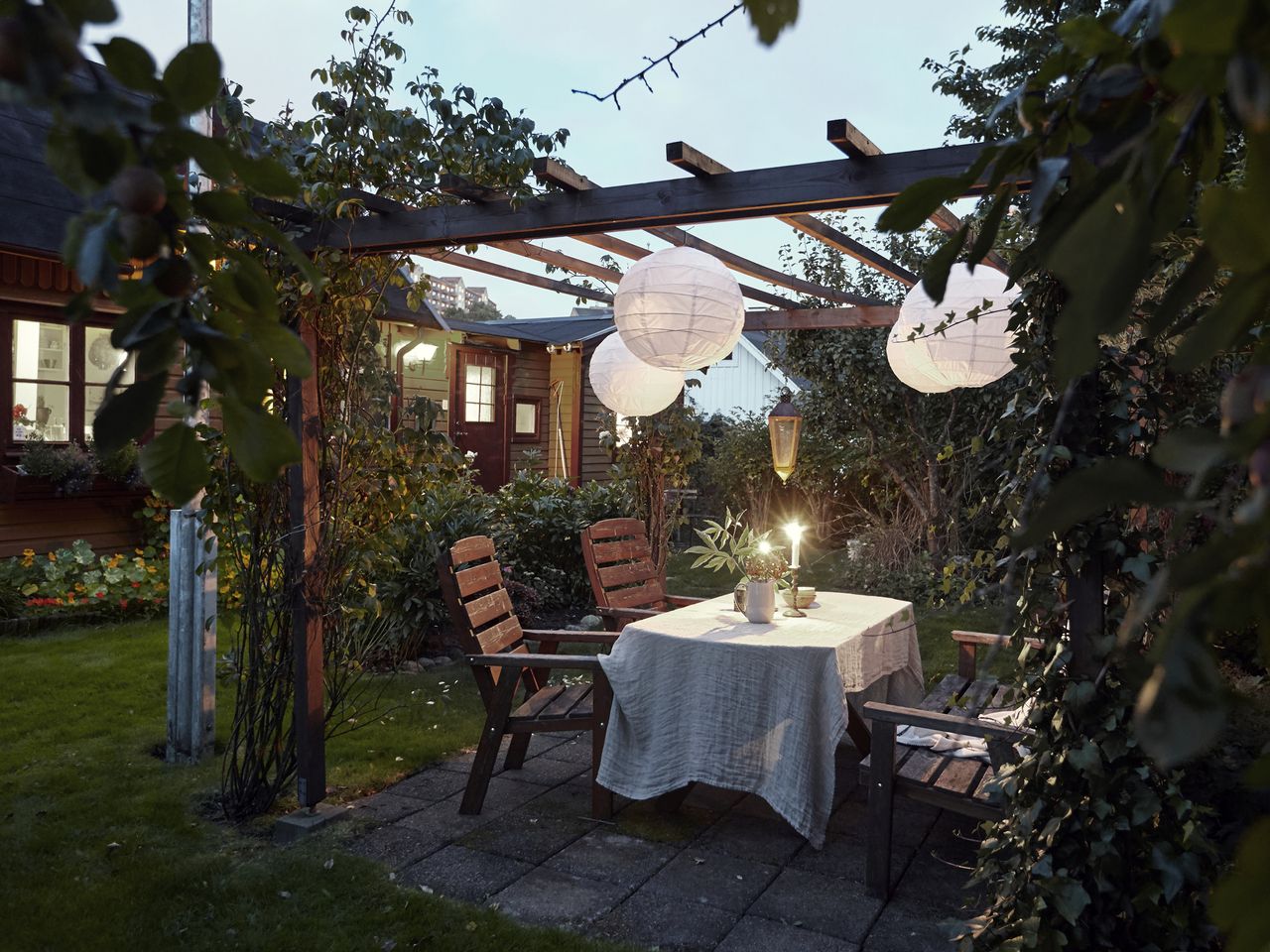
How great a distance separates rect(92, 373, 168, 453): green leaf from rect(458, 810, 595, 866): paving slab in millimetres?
3149

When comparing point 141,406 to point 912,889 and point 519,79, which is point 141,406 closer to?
point 519,79

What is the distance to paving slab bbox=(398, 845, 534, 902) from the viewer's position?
10.3 ft

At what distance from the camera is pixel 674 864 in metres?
3.37

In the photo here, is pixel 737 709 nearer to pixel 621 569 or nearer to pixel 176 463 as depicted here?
pixel 621 569

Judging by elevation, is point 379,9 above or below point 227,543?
above

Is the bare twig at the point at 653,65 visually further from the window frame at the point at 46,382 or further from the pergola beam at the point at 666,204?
the window frame at the point at 46,382

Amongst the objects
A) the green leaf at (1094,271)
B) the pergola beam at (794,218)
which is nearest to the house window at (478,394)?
the pergola beam at (794,218)

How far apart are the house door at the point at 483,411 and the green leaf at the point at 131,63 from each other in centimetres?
1188

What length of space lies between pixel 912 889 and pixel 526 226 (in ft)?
8.37

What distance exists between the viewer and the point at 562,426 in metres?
14.1

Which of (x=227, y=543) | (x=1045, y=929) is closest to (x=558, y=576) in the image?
(x=227, y=543)

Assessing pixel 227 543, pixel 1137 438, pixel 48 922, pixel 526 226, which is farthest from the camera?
pixel 227 543

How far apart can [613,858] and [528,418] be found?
1065cm

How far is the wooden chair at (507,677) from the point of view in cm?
372
